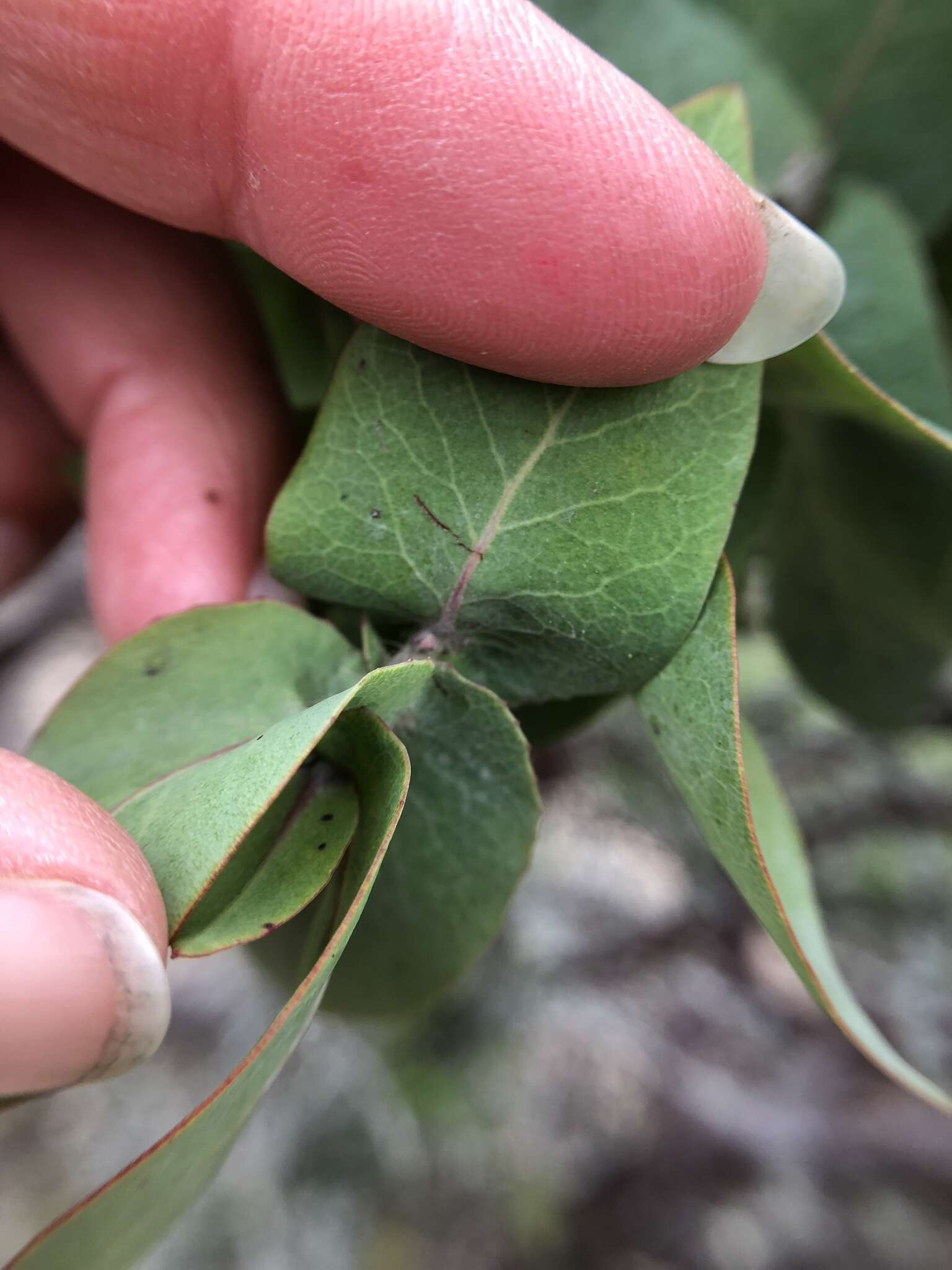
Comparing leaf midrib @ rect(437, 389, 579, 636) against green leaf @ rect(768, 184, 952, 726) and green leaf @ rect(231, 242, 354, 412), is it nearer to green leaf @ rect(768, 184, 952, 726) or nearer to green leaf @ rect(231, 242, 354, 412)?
green leaf @ rect(768, 184, 952, 726)

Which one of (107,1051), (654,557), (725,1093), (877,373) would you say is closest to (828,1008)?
(654,557)

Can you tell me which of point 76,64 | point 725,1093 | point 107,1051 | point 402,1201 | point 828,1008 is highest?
point 76,64

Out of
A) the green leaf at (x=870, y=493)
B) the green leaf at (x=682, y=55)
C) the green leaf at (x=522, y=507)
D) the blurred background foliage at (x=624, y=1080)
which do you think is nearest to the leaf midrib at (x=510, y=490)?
the green leaf at (x=522, y=507)

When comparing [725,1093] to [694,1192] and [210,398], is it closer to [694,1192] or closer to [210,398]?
[694,1192]

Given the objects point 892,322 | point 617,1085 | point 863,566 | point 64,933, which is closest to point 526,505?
point 64,933

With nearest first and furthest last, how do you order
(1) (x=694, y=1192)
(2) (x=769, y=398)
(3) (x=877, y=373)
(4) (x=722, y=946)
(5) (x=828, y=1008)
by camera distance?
(5) (x=828, y=1008)
(2) (x=769, y=398)
(3) (x=877, y=373)
(1) (x=694, y=1192)
(4) (x=722, y=946)

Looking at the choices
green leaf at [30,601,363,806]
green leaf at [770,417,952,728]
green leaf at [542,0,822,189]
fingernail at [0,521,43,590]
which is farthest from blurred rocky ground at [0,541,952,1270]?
green leaf at [30,601,363,806]

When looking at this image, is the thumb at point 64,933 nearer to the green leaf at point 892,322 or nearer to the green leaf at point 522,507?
the green leaf at point 522,507
